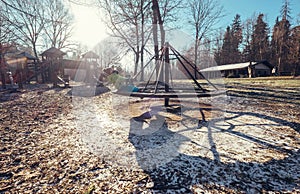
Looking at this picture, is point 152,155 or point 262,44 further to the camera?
point 262,44

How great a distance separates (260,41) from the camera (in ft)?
135

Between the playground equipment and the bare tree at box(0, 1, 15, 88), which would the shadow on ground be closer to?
the playground equipment

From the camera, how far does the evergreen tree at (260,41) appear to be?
41037 millimetres

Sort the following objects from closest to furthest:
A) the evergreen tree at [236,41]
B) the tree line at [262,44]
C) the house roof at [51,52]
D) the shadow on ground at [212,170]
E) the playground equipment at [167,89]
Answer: the shadow on ground at [212,170] < the playground equipment at [167,89] < the house roof at [51,52] < the tree line at [262,44] < the evergreen tree at [236,41]

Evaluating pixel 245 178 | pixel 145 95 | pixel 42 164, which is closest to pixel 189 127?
pixel 145 95

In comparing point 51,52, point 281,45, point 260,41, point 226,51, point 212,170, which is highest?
point 260,41

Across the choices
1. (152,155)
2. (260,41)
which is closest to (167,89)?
(152,155)

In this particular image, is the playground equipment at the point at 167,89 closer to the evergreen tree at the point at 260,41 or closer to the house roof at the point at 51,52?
the house roof at the point at 51,52

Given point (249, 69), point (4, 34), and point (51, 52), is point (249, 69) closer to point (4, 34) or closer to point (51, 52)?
point (51, 52)

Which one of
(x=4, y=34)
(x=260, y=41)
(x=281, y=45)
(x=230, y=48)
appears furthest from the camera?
(x=230, y=48)

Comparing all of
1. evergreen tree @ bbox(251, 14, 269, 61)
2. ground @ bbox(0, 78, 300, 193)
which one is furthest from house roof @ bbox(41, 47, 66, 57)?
evergreen tree @ bbox(251, 14, 269, 61)

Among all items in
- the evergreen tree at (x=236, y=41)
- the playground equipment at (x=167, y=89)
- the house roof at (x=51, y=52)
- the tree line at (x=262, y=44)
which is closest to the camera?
the playground equipment at (x=167, y=89)

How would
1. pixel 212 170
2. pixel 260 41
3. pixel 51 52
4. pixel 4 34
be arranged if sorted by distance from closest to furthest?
1. pixel 212 170
2. pixel 4 34
3. pixel 51 52
4. pixel 260 41

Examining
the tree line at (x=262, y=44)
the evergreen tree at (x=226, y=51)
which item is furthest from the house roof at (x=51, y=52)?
the evergreen tree at (x=226, y=51)
